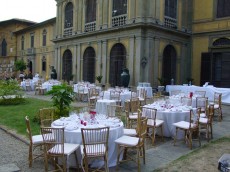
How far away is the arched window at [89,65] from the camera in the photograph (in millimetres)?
22750

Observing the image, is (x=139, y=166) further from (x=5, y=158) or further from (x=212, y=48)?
(x=212, y=48)

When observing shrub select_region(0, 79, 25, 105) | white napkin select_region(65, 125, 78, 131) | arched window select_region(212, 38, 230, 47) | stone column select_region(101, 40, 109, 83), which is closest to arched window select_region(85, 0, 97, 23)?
stone column select_region(101, 40, 109, 83)

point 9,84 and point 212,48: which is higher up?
point 212,48

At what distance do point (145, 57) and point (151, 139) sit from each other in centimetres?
1193

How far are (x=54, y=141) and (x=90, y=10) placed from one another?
796 inches

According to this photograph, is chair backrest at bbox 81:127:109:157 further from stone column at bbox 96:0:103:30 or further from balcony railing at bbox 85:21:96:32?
balcony railing at bbox 85:21:96:32

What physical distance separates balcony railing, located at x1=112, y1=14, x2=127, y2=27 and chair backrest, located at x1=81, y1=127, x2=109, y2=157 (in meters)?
15.8

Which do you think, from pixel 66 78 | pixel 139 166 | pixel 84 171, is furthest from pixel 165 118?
pixel 66 78

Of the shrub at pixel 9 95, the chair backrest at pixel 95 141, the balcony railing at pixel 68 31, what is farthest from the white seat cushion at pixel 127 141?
the balcony railing at pixel 68 31

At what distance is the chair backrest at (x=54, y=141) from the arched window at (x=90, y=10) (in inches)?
758

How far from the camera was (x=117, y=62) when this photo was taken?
2031 centimetres

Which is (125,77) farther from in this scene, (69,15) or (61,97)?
(69,15)

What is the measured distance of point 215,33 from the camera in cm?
2023

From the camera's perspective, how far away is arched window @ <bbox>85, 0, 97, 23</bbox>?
75.3 ft
